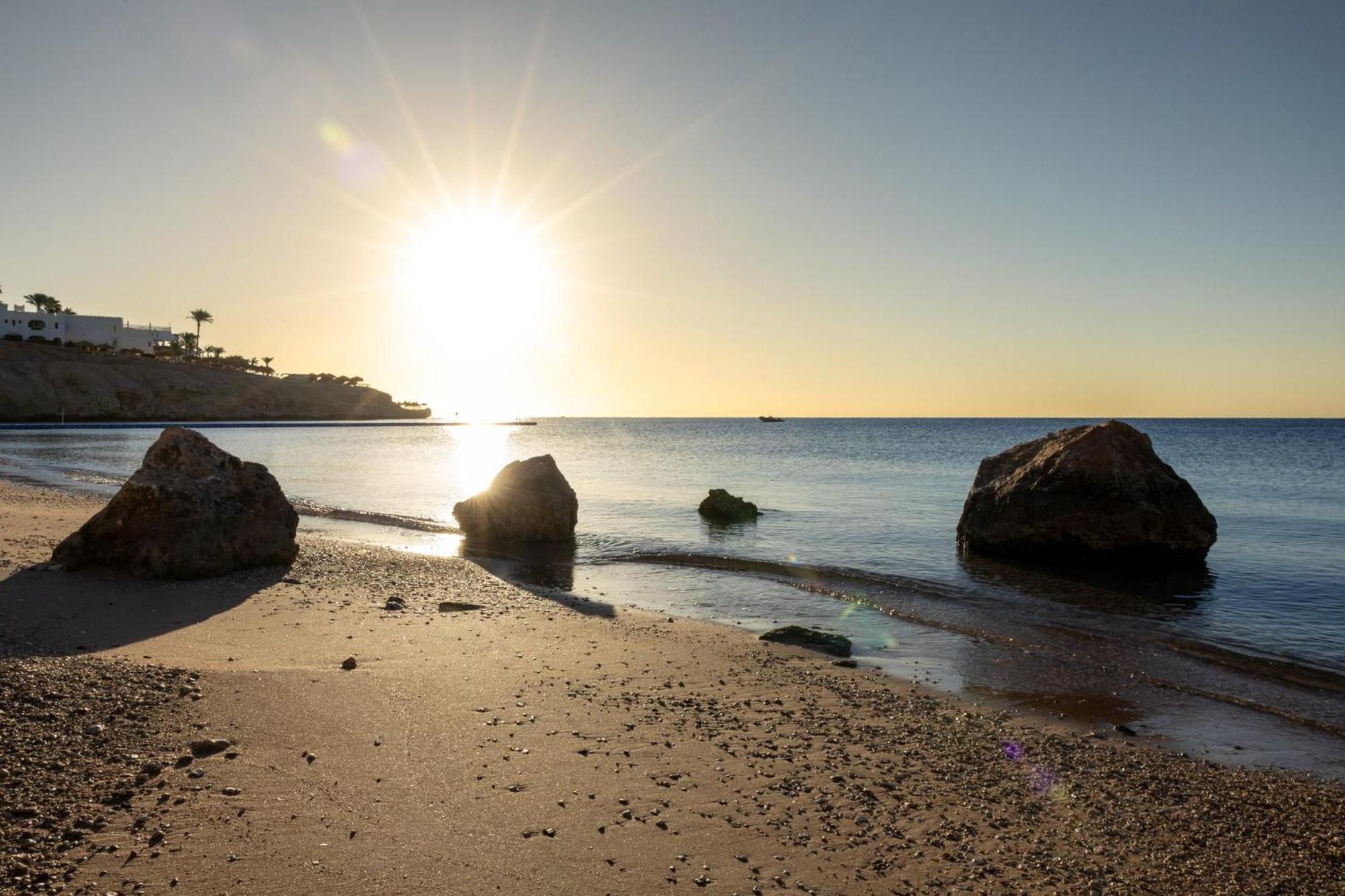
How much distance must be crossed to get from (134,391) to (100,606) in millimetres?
132673

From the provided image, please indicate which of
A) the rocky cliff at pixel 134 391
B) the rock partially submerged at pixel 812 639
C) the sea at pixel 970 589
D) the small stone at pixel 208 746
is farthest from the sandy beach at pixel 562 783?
the rocky cliff at pixel 134 391

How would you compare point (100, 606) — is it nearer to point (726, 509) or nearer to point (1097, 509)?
point (726, 509)

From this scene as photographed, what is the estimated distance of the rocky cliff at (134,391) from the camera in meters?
107

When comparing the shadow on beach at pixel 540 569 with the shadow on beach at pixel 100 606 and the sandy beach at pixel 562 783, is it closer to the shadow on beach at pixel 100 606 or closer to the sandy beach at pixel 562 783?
the sandy beach at pixel 562 783

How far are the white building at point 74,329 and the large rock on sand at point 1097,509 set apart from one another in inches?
5982

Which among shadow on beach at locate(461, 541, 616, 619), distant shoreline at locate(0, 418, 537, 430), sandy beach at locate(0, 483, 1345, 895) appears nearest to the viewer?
sandy beach at locate(0, 483, 1345, 895)

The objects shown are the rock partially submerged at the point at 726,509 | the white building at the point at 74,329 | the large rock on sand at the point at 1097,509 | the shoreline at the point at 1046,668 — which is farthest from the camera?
the white building at the point at 74,329

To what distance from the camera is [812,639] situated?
36.0 feet

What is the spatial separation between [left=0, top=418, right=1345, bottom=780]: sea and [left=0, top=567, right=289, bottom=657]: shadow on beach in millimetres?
5305

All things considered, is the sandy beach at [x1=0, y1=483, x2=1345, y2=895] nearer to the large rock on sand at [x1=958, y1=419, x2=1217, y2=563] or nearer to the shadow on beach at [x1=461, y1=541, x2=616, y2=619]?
the shadow on beach at [x1=461, y1=541, x2=616, y2=619]

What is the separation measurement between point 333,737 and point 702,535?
54.1 ft

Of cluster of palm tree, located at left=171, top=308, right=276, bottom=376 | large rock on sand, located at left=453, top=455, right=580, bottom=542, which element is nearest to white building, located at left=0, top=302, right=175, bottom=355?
cluster of palm tree, located at left=171, top=308, right=276, bottom=376

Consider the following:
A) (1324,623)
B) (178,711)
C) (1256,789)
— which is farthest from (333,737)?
(1324,623)

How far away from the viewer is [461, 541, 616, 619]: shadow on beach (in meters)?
13.5
